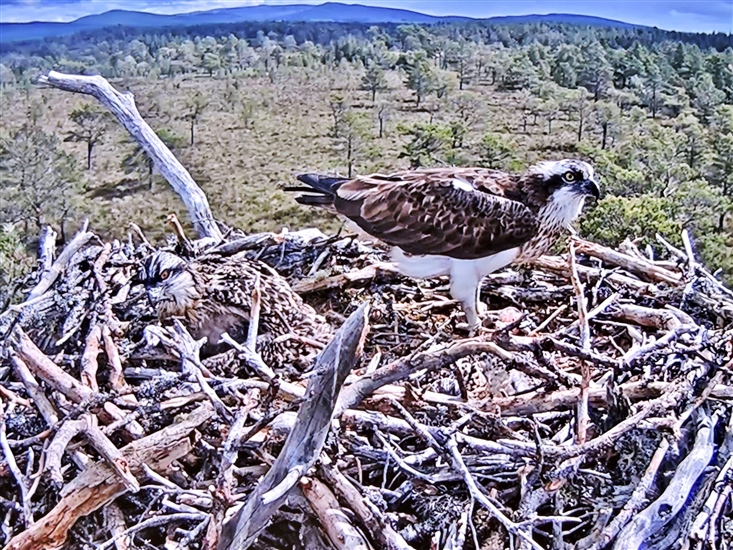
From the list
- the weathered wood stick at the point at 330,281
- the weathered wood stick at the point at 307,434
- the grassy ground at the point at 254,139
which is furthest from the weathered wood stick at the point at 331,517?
the grassy ground at the point at 254,139


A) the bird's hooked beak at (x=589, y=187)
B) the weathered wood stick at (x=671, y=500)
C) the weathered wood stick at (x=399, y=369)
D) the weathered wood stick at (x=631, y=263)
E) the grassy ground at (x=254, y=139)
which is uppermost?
the bird's hooked beak at (x=589, y=187)

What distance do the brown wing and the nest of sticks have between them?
51 centimetres

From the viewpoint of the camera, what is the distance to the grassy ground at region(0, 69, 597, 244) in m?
21.8

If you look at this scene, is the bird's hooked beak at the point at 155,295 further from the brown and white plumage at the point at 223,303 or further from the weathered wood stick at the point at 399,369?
the weathered wood stick at the point at 399,369

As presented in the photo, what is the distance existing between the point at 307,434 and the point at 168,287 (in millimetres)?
1433

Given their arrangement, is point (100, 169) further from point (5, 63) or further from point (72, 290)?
point (72, 290)

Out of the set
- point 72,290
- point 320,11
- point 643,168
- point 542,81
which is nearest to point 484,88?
point 542,81

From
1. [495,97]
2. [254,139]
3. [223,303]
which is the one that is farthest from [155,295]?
[495,97]

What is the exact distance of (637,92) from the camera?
31.4 metres

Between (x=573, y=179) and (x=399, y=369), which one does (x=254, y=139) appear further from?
(x=399, y=369)

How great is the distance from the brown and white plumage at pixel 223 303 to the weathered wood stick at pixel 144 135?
98cm

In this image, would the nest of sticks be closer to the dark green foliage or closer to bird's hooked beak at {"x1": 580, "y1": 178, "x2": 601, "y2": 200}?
bird's hooked beak at {"x1": 580, "y1": 178, "x2": 601, "y2": 200}

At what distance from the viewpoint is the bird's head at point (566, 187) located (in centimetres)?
329

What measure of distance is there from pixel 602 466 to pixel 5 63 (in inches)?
1989
